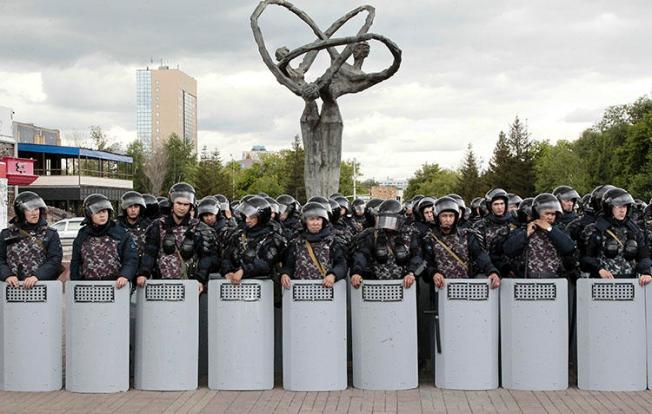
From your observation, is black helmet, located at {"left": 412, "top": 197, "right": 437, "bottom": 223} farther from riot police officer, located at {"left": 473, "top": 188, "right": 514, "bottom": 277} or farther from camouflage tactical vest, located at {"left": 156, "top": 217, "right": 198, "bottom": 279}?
camouflage tactical vest, located at {"left": 156, "top": 217, "right": 198, "bottom": 279}

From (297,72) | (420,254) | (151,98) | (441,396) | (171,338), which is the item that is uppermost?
(151,98)

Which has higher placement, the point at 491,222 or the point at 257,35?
the point at 257,35

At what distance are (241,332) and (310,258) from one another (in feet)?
3.24

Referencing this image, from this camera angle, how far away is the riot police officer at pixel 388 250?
8.02 metres

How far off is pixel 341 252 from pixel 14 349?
3.34 metres

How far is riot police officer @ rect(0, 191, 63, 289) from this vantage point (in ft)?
26.6

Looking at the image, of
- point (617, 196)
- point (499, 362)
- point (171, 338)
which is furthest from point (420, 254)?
point (171, 338)

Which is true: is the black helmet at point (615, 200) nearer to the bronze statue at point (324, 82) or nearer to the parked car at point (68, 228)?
the bronze statue at point (324, 82)

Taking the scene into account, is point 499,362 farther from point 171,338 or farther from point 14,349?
point 14,349

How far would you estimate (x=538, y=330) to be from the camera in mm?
7832

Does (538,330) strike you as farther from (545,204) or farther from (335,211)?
(335,211)

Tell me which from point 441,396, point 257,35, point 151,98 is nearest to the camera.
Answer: point 441,396

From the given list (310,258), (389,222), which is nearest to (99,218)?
(310,258)

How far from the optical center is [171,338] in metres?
7.96
